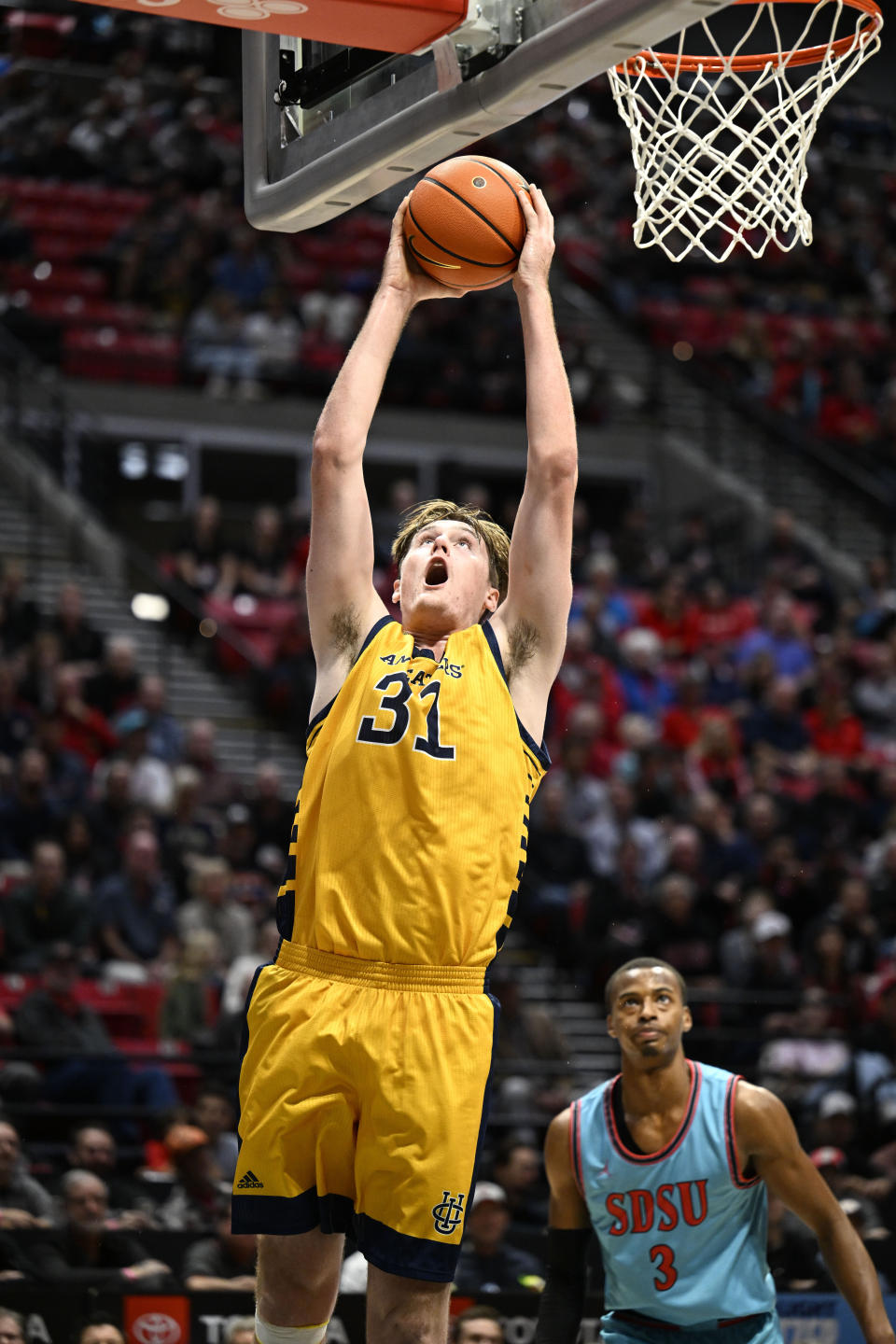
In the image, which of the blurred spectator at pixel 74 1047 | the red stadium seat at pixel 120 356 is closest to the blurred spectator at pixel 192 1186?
the blurred spectator at pixel 74 1047

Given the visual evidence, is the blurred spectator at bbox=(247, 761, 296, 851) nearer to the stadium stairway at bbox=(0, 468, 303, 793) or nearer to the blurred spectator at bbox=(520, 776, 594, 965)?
the stadium stairway at bbox=(0, 468, 303, 793)

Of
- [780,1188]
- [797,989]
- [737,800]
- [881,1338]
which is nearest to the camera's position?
[881,1338]

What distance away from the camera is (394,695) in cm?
378

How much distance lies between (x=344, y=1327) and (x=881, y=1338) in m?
2.35

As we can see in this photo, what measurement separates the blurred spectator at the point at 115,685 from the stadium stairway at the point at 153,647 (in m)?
1.12

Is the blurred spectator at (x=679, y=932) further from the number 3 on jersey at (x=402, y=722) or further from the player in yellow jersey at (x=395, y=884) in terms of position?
the number 3 on jersey at (x=402, y=722)

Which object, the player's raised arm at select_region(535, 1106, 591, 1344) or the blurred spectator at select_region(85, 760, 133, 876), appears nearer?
the player's raised arm at select_region(535, 1106, 591, 1344)

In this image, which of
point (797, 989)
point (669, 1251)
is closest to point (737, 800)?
point (797, 989)

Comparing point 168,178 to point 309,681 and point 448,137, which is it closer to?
point 309,681

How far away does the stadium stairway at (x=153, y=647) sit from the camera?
1323 cm

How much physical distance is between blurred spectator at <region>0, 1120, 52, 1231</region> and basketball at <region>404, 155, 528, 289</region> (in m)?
4.39

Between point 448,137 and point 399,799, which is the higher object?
point 448,137

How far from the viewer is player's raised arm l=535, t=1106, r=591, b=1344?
16.0 ft

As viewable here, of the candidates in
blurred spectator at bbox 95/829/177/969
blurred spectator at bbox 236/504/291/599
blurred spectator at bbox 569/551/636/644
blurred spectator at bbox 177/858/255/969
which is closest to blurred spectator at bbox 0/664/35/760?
blurred spectator at bbox 95/829/177/969
